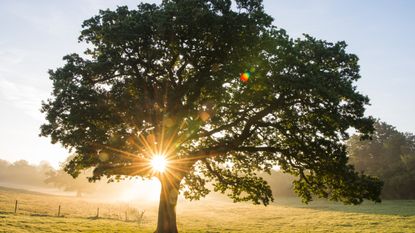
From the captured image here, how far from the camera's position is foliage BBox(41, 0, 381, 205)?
822 inches

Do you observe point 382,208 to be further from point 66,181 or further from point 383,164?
point 66,181

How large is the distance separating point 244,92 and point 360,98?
702 centimetres

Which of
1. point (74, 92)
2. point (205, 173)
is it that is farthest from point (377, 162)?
point (74, 92)

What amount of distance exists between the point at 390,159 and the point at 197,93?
8964 cm

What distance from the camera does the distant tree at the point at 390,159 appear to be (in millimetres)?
82588

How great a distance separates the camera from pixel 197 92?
23.8m

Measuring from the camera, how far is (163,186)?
2627 cm

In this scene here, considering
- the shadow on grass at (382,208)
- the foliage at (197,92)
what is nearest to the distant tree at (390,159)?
the shadow on grass at (382,208)

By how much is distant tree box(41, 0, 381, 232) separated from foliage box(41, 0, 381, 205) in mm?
67

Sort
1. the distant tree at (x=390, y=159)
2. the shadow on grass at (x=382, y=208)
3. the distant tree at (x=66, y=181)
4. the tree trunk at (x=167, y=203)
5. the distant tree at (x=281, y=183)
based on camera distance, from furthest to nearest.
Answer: the distant tree at (x=281, y=183)
the distant tree at (x=66, y=181)
the distant tree at (x=390, y=159)
the shadow on grass at (x=382, y=208)
the tree trunk at (x=167, y=203)

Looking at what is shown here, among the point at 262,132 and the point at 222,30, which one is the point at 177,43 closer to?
the point at 222,30

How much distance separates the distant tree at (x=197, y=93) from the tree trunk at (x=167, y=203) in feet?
1.21

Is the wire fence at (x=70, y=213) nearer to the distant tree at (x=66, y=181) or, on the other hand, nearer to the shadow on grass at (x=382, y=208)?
the shadow on grass at (x=382, y=208)

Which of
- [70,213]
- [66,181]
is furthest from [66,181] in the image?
[70,213]
